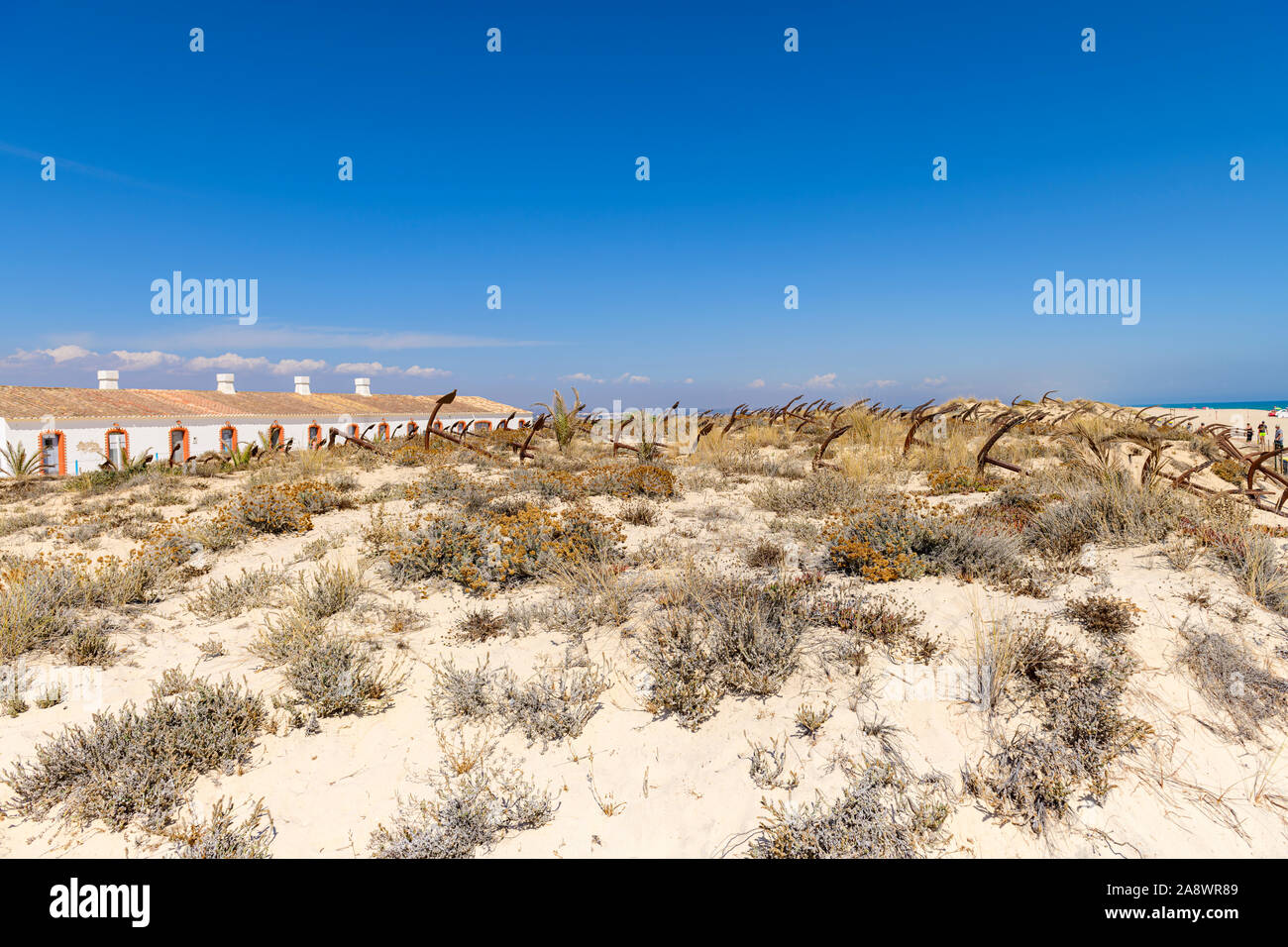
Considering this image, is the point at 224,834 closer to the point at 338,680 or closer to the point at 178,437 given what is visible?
the point at 338,680

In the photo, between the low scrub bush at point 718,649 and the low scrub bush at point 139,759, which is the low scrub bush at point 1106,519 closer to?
the low scrub bush at point 718,649

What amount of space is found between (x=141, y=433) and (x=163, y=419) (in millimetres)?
1413

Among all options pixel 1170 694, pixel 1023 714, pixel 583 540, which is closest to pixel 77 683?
pixel 583 540

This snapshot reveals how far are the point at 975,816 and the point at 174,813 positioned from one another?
3.88 meters

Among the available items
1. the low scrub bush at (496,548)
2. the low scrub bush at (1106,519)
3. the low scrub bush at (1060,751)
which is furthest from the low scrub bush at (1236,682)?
the low scrub bush at (496,548)

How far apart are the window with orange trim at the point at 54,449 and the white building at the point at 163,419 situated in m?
0.03

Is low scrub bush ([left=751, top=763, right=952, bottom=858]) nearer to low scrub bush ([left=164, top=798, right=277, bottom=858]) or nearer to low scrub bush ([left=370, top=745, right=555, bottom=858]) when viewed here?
low scrub bush ([left=370, top=745, right=555, bottom=858])

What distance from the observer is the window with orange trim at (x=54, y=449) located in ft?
77.3

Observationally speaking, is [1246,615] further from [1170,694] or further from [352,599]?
[352,599]

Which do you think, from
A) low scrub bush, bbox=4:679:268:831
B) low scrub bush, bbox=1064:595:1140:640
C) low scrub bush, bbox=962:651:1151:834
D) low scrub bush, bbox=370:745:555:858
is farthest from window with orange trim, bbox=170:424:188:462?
low scrub bush, bbox=1064:595:1140:640

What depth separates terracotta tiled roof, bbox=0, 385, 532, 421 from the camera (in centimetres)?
2489

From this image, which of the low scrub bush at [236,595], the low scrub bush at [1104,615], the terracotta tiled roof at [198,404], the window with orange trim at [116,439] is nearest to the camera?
the low scrub bush at [1104,615]

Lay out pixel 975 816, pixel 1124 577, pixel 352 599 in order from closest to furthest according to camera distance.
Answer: pixel 975 816, pixel 1124 577, pixel 352 599

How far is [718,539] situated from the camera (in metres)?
5.91
